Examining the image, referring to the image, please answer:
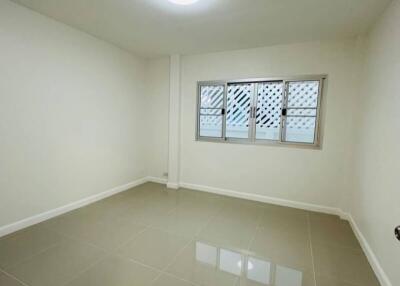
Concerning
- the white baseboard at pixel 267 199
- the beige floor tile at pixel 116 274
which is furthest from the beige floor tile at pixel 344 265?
the beige floor tile at pixel 116 274

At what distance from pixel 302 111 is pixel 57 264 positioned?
10.9 ft

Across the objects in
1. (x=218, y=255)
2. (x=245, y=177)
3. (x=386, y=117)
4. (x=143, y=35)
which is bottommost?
(x=218, y=255)

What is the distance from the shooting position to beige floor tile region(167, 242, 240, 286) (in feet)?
5.37

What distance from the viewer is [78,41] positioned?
8.87ft

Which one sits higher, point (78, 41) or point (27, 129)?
point (78, 41)

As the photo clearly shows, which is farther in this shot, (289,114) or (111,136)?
(111,136)

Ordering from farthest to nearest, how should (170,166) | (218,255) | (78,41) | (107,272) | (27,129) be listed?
(170,166)
(78,41)
(27,129)
(218,255)
(107,272)

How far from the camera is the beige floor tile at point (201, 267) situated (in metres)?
1.64

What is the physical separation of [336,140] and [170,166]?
105 inches

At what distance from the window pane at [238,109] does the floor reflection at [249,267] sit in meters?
1.90

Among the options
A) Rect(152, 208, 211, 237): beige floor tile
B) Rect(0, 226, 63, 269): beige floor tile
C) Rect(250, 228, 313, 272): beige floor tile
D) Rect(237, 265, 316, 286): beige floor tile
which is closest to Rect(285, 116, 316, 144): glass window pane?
Rect(250, 228, 313, 272): beige floor tile

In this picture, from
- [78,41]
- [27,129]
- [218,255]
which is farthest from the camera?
[78,41]

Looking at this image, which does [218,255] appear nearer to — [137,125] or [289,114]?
[289,114]

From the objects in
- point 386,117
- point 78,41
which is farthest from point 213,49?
point 386,117
